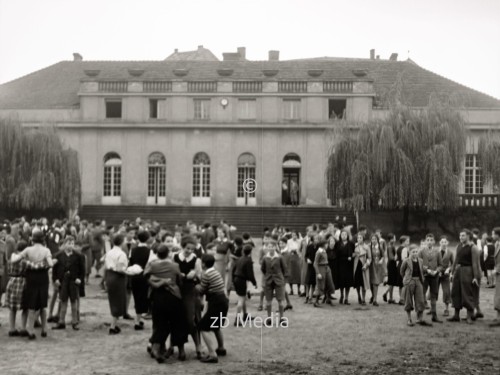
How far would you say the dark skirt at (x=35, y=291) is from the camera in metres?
11.2

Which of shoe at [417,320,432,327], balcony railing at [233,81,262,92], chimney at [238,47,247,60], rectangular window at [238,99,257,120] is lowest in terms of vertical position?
shoe at [417,320,432,327]

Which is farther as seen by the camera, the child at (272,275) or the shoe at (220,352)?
the child at (272,275)

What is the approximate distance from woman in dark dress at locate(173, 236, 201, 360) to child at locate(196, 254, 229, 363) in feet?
0.64

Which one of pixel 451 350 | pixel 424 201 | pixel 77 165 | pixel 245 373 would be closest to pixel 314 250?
pixel 451 350

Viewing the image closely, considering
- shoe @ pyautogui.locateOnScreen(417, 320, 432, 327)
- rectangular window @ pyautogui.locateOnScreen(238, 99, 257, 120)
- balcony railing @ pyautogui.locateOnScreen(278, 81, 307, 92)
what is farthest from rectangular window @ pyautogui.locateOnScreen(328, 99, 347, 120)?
shoe @ pyautogui.locateOnScreen(417, 320, 432, 327)

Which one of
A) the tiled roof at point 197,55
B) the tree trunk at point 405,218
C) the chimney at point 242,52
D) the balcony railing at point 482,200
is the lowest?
the tree trunk at point 405,218

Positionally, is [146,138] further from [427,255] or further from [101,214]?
[427,255]

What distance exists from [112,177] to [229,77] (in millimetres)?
9322

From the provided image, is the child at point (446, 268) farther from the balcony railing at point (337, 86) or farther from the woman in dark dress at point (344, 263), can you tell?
the balcony railing at point (337, 86)

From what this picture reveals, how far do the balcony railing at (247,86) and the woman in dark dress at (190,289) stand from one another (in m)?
29.5

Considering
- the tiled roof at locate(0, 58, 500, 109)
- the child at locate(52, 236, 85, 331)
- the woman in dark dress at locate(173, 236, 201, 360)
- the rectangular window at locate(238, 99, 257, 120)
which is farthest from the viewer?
the tiled roof at locate(0, 58, 500, 109)

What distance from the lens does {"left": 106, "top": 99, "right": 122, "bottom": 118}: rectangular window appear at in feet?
131

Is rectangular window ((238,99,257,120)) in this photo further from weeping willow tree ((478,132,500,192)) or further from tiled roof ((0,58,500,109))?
weeping willow tree ((478,132,500,192))

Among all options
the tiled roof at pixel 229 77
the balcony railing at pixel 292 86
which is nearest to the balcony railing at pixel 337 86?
the tiled roof at pixel 229 77
